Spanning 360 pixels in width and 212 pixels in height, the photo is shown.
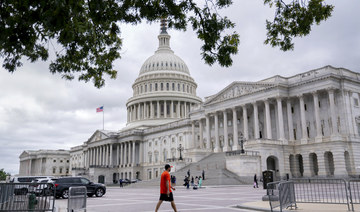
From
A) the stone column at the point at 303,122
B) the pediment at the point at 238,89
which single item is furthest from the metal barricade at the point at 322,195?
the pediment at the point at 238,89

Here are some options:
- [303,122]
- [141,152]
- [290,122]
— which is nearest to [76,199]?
[303,122]

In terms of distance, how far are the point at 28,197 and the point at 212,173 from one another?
36830mm

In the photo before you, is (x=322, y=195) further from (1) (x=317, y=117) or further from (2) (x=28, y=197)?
(1) (x=317, y=117)

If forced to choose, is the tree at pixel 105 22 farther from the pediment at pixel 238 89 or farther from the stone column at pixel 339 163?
the pediment at pixel 238 89

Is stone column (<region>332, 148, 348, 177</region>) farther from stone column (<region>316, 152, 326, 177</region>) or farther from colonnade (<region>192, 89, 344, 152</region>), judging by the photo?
colonnade (<region>192, 89, 344, 152</region>)

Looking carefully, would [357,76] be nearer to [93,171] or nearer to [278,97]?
[278,97]

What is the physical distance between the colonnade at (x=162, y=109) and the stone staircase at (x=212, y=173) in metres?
50.6

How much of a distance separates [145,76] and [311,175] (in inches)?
3029

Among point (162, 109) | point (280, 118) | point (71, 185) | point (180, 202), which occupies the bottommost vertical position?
point (180, 202)

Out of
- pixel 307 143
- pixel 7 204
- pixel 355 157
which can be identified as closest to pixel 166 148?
pixel 307 143

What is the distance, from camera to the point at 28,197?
15.6m

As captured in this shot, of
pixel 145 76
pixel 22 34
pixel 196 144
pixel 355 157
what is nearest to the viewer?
pixel 22 34

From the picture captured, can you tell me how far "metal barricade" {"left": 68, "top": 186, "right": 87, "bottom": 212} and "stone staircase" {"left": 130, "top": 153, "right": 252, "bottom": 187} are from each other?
3262 cm

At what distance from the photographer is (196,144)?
79.7 m
